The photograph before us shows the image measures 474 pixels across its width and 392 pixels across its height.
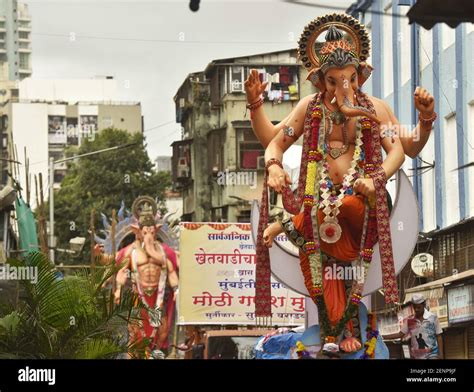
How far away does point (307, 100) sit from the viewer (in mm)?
10656

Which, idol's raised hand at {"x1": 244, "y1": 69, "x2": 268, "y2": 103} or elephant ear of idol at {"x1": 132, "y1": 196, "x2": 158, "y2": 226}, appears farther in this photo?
elephant ear of idol at {"x1": 132, "y1": 196, "x2": 158, "y2": 226}

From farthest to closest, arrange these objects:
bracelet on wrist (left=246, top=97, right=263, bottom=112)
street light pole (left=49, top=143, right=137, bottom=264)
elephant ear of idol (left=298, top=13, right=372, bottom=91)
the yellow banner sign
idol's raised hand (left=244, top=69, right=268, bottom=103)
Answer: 1. the yellow banner sign
2. street light pole (left=49, top=143, right=137, bottom=264)
3. bracelet on wrist (left=246, top=97, right=263, bottom=112)
4. idol's raised hand (left=244, top=69, right=268, bottom=103)
5. elephant ear of idol (left=298, top=13, right=372, bottom=91)

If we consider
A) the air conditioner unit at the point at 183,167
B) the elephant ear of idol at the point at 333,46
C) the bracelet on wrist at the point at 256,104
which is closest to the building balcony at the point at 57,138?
the air conditioner unit at the point at 183,167

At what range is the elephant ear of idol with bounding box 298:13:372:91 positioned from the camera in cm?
1045

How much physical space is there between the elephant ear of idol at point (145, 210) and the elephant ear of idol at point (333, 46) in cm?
269

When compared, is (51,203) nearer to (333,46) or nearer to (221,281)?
(221,281)

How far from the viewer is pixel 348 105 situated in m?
10.3

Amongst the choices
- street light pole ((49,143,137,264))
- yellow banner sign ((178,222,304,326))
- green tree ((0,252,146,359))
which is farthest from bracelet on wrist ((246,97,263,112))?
yellow banner sign ((178,222,304,326))

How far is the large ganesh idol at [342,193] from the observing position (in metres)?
10.2

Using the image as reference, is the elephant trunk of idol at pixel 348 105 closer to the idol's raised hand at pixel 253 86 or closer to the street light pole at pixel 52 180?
the idol's raised hand at pixel 253 86

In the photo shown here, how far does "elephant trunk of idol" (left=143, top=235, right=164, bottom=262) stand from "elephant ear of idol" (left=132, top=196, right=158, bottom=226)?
25.2 inches

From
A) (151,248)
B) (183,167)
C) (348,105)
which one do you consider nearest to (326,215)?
(348,105)

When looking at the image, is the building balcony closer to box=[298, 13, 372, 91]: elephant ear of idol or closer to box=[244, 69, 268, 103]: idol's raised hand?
box=[244, 69, 268, 103]: idol's raised hand

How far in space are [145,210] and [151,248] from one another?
1.91 meters
